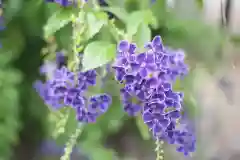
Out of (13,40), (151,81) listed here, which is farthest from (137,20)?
(13,40)

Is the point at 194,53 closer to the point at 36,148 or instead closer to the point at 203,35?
the point at 203,35

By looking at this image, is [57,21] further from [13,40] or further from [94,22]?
[13,40]

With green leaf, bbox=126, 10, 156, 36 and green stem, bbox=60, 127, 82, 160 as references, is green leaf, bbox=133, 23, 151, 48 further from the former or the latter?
green stem, bbox=60, 127, 82, 160

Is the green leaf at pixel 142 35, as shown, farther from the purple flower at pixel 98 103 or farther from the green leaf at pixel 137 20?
the purple flower at pixel 98 103

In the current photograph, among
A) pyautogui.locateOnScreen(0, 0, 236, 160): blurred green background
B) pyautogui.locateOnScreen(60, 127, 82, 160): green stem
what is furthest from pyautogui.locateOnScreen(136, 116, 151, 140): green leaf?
pyautogui.locateOnScreen(60, 127, 82, 160): green stem

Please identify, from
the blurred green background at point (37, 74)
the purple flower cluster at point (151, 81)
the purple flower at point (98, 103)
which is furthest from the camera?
the blurred green background at point (37, 74)

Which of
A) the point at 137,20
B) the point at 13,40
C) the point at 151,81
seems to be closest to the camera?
the point at 151,81

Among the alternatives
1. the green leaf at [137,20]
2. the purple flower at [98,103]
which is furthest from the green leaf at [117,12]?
the purple flower at [98,103]
